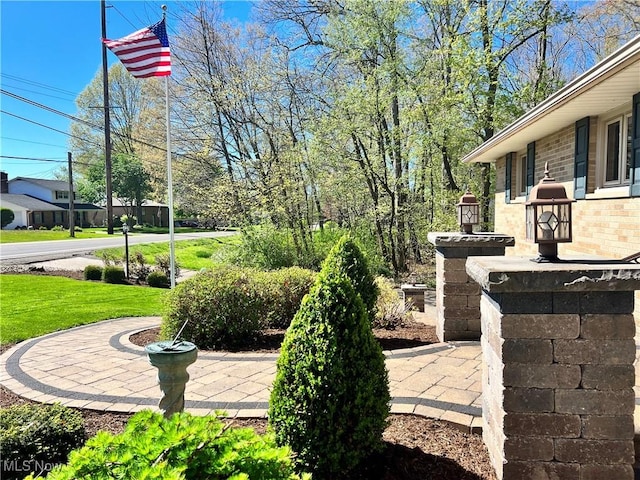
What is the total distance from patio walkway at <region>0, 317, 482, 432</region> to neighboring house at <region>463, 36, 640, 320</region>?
243cm

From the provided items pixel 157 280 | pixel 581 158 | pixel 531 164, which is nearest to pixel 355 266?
pixel 581 158

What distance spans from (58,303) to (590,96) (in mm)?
10223

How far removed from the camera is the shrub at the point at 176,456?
4.71 ft

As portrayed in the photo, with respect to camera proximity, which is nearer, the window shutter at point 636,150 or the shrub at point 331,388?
the shrub at point 331,388

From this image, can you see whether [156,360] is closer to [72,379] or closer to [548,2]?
[72,379]

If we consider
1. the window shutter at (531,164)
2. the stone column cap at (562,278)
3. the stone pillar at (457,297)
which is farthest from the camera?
the window shutter at (531,164)

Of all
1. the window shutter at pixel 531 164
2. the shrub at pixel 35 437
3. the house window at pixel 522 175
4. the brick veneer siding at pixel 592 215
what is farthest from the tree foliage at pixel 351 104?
the shrub at pixel 35 437

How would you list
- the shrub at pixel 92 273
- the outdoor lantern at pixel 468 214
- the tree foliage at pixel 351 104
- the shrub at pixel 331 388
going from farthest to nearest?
the shrub at pixel 92 273 < the tree foliage at pixel 351 104 < the outdoor lantern at pixel 468 214 < the shrub at pixel 331 388

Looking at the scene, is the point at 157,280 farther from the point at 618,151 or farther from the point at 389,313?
the point at 618,151

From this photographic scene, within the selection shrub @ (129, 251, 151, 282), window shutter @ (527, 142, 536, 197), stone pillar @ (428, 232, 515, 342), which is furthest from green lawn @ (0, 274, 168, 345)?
window shutter @ (527, 142, 536, 197)

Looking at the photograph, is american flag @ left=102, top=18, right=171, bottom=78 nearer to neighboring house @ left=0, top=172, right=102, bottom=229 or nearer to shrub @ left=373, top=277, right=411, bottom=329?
shrub @ left=373, top=277, right=411, bottom=329

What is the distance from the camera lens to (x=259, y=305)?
5.86 metres

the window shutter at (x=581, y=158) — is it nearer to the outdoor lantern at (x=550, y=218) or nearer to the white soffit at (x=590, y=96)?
the white soffit at (x=590, y=96)

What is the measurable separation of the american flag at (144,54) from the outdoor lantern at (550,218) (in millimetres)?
7908
